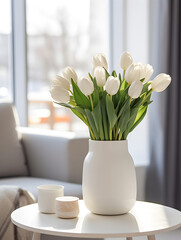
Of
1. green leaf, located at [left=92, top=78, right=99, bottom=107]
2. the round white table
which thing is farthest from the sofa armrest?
green leaf, located at [left=92, top=78, right=99, bottom=107]

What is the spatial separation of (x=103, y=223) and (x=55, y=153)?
1.22 m

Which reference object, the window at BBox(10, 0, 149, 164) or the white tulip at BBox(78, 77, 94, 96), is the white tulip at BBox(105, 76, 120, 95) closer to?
the white tulip at BBox(78, 77, 94, 96)

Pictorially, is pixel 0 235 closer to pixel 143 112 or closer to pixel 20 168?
pixel 143 112

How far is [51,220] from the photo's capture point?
1.72 m

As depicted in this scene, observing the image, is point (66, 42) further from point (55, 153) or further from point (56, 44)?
point (55, 153)

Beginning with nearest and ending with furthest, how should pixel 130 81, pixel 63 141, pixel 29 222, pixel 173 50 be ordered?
pixel 29 222 < pixel 130 81 < pixel 63 141 < pixel 173 50

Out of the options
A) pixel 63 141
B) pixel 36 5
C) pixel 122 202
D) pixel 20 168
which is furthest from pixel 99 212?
pixel 36 5

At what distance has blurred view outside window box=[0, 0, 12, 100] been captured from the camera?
3.61 meters

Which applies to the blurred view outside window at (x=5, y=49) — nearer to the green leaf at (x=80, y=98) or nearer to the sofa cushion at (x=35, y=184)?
the sofa cushion at (x=35, y=184)

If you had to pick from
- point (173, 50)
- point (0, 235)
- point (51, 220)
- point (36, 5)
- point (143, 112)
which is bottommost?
point (0, 235)

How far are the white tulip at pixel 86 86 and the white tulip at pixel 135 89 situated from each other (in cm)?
13

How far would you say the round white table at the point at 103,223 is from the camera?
5.18 feet

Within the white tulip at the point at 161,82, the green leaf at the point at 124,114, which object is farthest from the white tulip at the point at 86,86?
the white tulip at the point at 161,82

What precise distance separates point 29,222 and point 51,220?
0.08m
